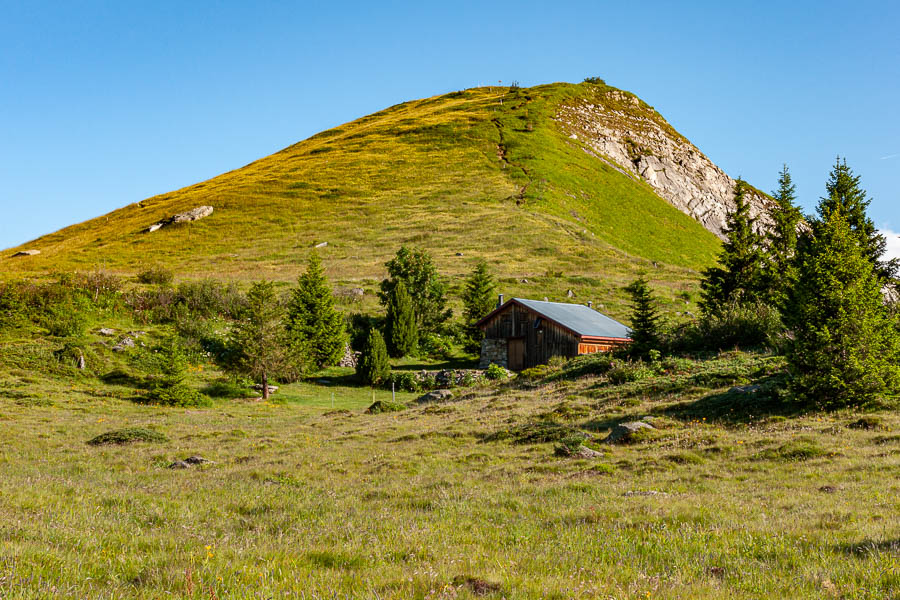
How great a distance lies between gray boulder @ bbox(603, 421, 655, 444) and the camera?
1788cm

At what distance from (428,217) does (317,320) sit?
52734mm

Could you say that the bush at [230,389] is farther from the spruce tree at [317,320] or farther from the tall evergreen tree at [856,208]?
the tall evergreen tree at [856,208]

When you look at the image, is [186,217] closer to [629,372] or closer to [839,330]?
[629,372]

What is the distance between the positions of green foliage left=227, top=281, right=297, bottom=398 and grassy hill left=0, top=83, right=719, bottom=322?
28.0 meters

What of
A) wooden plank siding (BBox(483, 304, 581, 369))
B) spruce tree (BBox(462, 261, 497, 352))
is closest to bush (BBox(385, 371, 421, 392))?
wooden plank siding (BBox(483, 304, 581, 369))

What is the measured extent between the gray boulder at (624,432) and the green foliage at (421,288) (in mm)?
37500

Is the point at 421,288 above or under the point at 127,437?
above

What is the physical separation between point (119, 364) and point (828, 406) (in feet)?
140

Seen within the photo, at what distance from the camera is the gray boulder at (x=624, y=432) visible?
58.6ft

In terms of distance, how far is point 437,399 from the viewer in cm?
3347

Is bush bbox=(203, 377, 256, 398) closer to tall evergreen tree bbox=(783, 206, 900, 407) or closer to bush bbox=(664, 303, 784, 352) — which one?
bush bbox=(664, 303, 784, 352)

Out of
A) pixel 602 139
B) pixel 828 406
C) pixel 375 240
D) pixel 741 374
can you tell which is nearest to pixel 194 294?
pixel 375 240

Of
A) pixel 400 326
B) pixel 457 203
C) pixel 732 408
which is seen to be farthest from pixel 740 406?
pixel 457 203

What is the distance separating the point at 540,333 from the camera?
4728 cm
